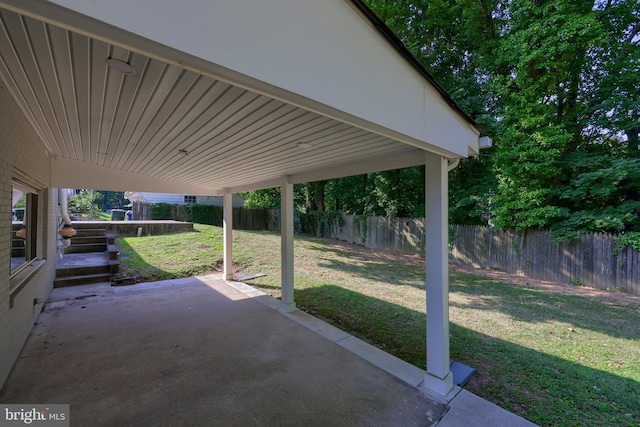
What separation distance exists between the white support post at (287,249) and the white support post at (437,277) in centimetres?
267

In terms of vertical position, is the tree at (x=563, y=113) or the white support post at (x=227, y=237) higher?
the tree at (x=563, y=113)

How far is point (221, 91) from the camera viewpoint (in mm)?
1766

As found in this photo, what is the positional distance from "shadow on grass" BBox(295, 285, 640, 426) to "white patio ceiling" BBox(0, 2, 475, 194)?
8.03ft

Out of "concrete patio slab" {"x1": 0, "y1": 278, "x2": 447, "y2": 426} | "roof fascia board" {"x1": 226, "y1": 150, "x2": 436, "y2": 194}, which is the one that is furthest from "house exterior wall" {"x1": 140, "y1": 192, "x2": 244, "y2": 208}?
"roof fascia board" {"x1": 226, "y1": 150, "x2": 436, "y2": 194}

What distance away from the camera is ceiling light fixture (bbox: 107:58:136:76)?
4.73 ft

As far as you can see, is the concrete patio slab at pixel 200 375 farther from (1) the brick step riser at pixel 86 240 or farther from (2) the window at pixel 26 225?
(1) the brick step riser at pixel 86 240

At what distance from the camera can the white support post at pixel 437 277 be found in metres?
2.71

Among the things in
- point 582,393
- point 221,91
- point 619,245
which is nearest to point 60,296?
point 221,91

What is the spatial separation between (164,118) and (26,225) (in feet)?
13.3

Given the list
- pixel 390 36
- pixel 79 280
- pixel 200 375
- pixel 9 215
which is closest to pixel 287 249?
pixel 200 375

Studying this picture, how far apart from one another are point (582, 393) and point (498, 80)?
857 centimetres

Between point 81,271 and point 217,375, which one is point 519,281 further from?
point 81,271

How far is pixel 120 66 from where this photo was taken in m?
1.48

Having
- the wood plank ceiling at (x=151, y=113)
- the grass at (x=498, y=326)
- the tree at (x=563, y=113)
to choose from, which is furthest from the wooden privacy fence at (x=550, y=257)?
the wood plank ceiling at (x=151, y=113)
